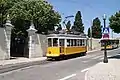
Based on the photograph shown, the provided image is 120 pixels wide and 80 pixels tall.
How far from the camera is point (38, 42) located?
127 feet

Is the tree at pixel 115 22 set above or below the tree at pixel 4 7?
below

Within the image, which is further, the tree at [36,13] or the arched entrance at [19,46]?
the arched entrance at [19,46]

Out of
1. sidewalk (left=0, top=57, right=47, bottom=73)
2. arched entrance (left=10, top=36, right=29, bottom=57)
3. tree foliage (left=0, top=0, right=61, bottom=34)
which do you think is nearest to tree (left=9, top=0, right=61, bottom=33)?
tree foliage (left=0, top=0, right=61, bottom=34)

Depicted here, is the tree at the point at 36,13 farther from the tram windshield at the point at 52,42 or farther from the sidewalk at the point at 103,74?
the sidewalk at the point at 103,74

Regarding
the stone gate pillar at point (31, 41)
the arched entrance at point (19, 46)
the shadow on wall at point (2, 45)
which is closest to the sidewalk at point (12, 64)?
the shadow on wall at point (2, 45)

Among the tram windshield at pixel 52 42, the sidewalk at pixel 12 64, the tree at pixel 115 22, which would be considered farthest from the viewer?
the tram windshield at pixel 52 42

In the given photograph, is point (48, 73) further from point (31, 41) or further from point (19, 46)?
point (19, 46)

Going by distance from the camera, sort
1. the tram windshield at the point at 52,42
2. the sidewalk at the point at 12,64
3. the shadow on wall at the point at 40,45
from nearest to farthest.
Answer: the sidewalk at the point at 12,64, the tram windshield at the point at 52,42, the shadow on wall at the point at 40,45

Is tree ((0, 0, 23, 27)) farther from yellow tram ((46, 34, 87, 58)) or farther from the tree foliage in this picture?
yellow tram ((46, 34, 87, 58))

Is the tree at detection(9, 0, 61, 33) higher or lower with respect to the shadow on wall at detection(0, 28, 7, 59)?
higher

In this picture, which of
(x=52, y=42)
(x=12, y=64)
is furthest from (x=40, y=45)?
(x=12, y=64)

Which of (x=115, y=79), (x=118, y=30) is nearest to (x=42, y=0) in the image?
(x=118, y=30)

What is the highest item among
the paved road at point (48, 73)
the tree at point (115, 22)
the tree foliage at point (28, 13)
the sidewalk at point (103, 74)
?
the tree foliage at point (28, 13)

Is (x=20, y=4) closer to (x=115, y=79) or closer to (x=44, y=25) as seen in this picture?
(x=44, y=25)
